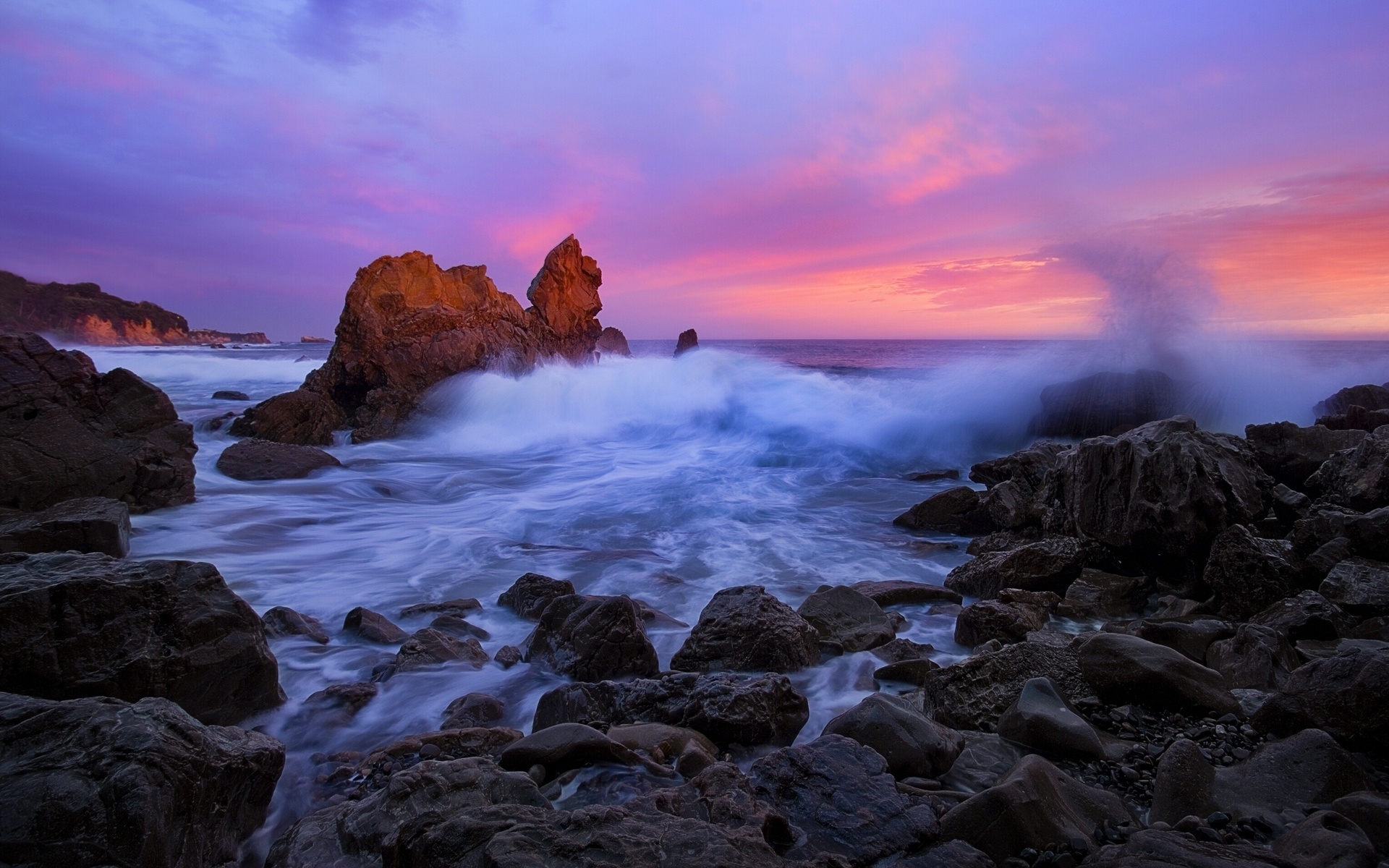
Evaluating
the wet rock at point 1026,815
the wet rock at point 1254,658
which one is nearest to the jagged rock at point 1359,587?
the wet rock at point 1254,658

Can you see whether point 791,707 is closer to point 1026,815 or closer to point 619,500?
point 1026,815

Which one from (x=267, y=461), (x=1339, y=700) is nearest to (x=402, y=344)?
(x=267, y=461)

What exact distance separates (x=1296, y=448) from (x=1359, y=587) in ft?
12.7

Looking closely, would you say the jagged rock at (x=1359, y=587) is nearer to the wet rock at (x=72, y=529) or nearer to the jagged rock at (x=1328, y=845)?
the jagged rock at (x=1328, y=845)

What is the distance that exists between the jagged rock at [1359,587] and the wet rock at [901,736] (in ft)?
9.37

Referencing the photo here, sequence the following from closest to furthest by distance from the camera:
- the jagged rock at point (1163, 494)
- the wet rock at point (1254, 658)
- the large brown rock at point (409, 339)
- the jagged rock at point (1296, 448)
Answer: the wet rock at point (1254, 658) → the jagged rock at point (1163, 494) → the jagged rock at point (1296, 448) → the large brown rock at point (409, 339)

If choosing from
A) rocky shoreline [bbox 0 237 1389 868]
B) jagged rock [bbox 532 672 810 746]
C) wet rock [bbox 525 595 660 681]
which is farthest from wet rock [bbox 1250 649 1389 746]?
wet rock [bbox 525 595 660 681]

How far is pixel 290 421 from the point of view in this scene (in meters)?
13.1

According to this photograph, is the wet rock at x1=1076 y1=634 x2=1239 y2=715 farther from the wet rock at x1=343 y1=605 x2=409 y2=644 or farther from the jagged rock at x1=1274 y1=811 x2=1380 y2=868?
the wet rock at x1=343 y1=605 x2=409 y2=644

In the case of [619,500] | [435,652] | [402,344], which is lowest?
[619,500]

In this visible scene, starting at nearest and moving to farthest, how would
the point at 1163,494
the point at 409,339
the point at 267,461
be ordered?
1. the point at 1163,494
2. the point at 267,461
3. the point at 409,339

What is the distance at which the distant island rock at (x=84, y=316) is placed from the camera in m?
60.0

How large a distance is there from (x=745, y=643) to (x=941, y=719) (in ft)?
4.08

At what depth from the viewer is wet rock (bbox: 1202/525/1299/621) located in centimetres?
443
